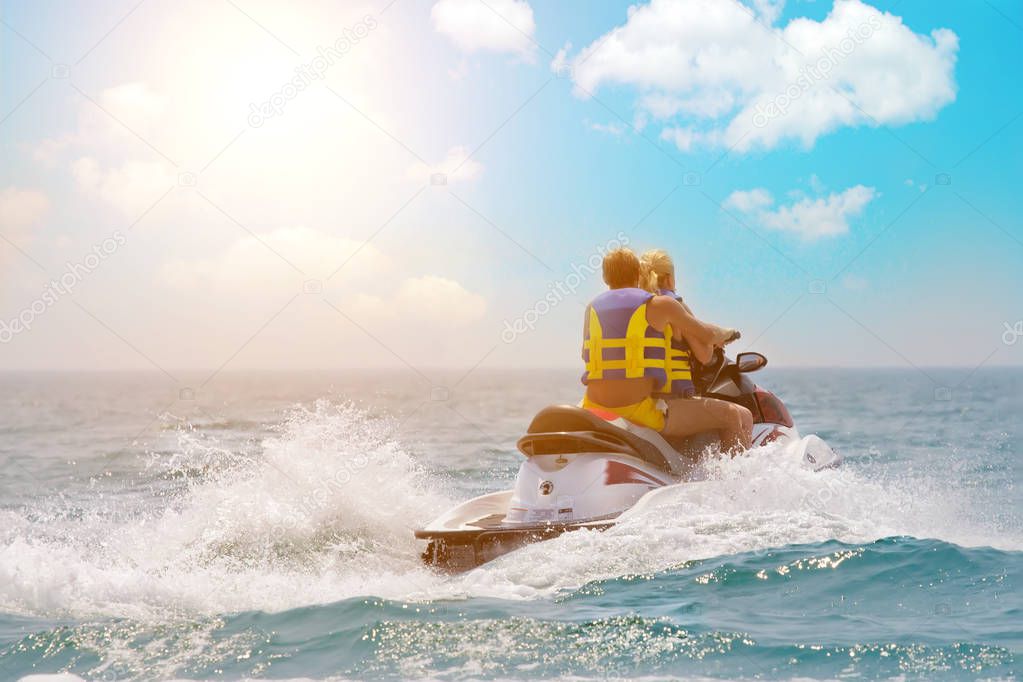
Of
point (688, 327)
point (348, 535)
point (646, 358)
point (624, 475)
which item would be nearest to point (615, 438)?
point (624, 475)

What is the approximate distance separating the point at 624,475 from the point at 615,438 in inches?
11.2

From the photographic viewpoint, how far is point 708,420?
25.5ft

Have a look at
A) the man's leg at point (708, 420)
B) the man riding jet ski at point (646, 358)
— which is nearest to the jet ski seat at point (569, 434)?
the man riding jet ski at point (646, 358)

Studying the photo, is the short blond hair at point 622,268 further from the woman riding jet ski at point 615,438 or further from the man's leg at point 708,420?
the man's leg at point 708,420

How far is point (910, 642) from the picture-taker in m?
4.86

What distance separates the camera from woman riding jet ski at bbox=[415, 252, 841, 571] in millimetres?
6898

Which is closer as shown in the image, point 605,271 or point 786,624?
point 786,624

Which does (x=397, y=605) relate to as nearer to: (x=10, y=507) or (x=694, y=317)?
(x=694, y=317)

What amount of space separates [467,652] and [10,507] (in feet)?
26.3

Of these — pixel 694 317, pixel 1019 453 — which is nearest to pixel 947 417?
pixel 1019 453

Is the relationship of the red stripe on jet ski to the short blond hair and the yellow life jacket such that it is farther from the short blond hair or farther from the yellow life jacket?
the short blond hair

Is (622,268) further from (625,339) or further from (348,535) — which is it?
(348,535)

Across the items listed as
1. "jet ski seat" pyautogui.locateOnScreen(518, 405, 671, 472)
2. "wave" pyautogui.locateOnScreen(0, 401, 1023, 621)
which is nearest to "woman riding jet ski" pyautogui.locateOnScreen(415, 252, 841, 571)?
"jet ski seat" pyautogui.locateOnScreen(518, 405, 671, 472)

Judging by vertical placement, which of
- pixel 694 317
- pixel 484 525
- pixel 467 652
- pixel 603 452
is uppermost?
pixel 694 317
